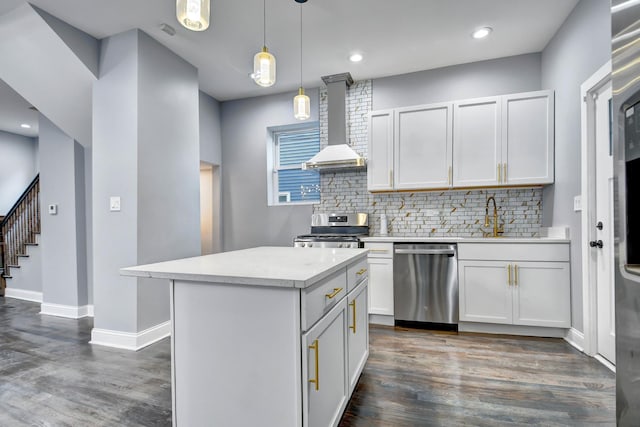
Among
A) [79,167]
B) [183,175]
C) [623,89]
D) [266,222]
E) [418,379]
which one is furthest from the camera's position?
[266,222]

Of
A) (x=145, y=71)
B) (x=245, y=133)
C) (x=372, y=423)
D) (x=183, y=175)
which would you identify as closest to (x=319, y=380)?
(x=372, y=423)

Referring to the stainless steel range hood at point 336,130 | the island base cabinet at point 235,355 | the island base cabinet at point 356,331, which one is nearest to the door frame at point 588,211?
the island base cabinet at point 356,331

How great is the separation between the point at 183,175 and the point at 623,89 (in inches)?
134

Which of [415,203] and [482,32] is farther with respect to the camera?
[415,203]

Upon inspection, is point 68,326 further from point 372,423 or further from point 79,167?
point 372,423

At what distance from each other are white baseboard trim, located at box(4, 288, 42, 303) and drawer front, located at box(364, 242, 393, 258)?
4.82 meters

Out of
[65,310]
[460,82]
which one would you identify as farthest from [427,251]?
[65,310]

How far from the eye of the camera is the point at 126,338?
109 inches

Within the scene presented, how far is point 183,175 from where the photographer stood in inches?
131

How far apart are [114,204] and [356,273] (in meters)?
2.38

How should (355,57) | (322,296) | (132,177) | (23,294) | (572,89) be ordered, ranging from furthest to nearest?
(23,294)
(355,57)
(132,177)
(572,89)
(322,296)

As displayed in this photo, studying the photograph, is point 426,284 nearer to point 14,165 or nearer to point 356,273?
point 356,273

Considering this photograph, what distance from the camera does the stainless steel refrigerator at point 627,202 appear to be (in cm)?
76

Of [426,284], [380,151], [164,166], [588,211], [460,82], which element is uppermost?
[460,82]
